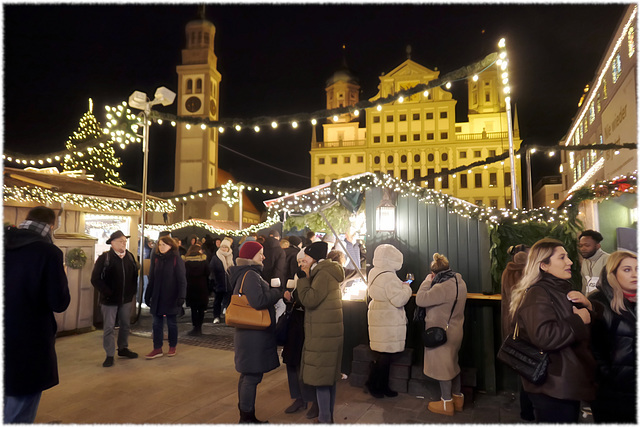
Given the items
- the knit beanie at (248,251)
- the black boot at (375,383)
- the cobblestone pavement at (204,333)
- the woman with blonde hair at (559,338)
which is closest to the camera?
the woman with blonde hair at (559,338)

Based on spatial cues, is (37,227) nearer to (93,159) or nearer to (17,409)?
(17,409)

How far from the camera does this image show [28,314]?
2.85 m

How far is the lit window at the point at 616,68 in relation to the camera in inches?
771

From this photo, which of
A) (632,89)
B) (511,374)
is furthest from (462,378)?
(632,89)

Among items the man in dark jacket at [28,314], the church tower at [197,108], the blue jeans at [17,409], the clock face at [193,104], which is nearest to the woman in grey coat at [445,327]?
the man in dark jacket at [28,314]

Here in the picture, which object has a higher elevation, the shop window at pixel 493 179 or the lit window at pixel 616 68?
the lit window at pixel 616 68

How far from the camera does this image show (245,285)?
3.62 meters

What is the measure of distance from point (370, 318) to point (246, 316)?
1.74 meters

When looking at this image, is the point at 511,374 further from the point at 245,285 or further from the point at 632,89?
the point at 632,89

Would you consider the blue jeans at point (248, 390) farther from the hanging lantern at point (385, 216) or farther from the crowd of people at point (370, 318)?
the hanging lantern at point (385, 216)

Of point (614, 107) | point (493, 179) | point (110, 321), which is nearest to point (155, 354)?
point (110, 321)

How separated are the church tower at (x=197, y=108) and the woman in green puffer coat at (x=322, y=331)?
38.0 m

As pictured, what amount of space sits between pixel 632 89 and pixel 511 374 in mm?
18298

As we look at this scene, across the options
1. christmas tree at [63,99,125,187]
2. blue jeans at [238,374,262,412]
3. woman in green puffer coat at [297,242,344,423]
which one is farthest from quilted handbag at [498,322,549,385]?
christmas tree at [63,99,125,187]
